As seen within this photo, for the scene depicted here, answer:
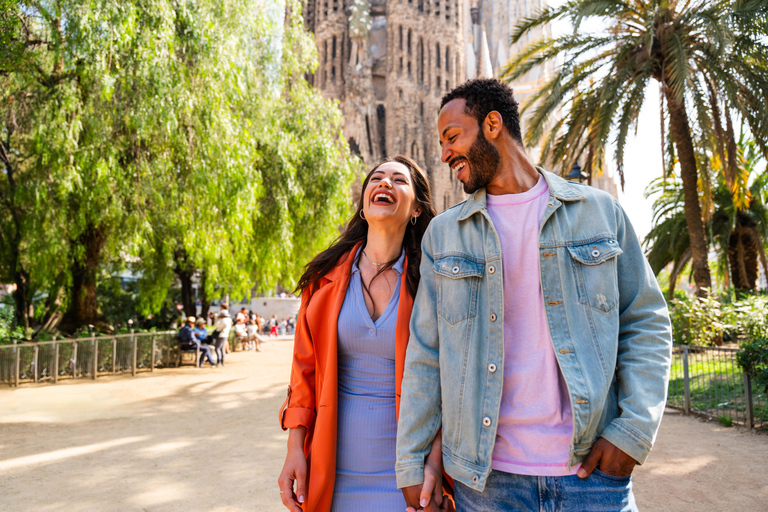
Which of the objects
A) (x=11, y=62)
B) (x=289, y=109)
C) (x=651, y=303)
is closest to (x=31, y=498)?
(x=651, y=303)

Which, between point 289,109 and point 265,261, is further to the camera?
point 289,109

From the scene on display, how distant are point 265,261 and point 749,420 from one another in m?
9.17

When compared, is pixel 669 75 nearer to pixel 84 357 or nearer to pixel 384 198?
pixel 384 198

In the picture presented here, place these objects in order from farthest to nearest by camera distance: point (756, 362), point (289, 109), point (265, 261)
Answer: point (289, 109) < point (265, 261) < point (756, 362)

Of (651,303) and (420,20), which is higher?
(420,20)

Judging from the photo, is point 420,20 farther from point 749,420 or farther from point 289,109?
point 749,420

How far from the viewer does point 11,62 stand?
714 centimetres

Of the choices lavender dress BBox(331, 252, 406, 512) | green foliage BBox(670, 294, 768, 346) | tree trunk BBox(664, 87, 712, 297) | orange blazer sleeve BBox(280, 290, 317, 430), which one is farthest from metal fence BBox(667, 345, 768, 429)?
orange blazer sleeve BBox(280, 290, 317, 430)

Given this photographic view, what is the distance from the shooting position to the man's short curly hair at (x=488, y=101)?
68.5 inches

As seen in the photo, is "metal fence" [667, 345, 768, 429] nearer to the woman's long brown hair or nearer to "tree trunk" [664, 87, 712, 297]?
"tree trunk" [664, 87, 712, 297]

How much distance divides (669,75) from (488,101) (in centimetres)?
878

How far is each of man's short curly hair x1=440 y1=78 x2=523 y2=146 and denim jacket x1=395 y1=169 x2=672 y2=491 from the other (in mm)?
252

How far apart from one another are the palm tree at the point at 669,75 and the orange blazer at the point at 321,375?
7.57 metres

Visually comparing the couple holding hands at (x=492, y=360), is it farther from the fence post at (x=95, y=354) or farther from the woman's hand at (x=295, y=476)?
the fence post at (x=95, y=354)
